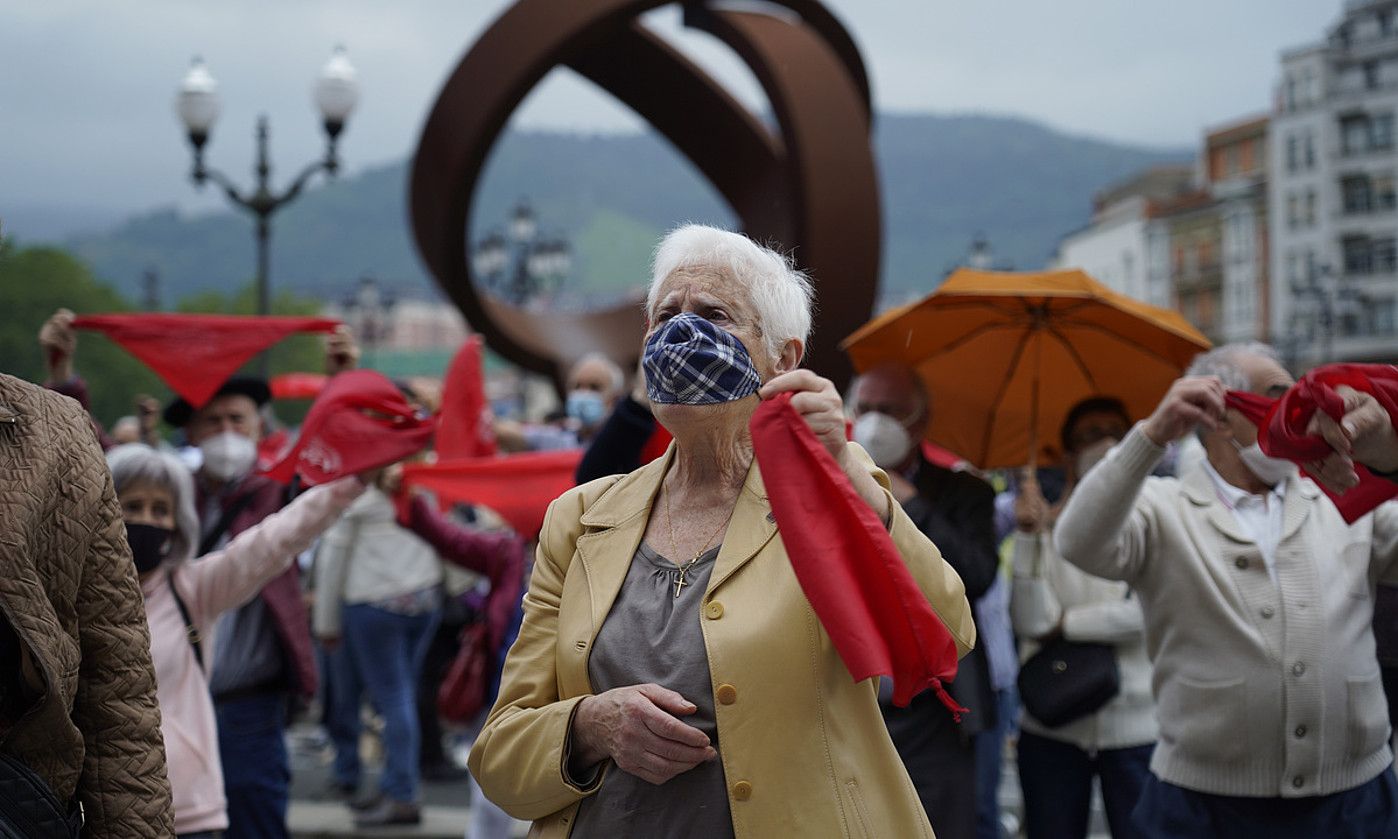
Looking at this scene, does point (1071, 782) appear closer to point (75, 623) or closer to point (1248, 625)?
point (1248, 625)

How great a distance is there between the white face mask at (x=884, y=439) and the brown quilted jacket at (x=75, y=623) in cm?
275

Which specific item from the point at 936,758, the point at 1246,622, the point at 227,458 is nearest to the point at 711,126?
the point at 227,458

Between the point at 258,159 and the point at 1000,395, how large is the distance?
12370mm

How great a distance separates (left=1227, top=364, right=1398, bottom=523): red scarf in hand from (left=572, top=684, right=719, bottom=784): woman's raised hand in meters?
2.00

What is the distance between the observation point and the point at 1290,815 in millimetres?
4180

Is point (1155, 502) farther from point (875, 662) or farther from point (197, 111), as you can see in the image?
point (197, 111)

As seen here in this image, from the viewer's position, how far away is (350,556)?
8.79 m

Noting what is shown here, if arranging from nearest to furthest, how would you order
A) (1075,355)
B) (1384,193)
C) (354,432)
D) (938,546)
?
(938,546) → (354,432) → (1075,355) → (1384,193)

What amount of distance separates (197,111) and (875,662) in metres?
14.8

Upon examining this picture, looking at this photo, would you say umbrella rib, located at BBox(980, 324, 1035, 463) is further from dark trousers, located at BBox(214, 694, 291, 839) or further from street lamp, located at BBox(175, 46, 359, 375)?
street lamp, located at BBox(175, 46, 359, 375)

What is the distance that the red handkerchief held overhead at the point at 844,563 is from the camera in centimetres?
261

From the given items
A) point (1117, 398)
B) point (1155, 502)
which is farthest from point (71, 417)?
point (1117, 398)

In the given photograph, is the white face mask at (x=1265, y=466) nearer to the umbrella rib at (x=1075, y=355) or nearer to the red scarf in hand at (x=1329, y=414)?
the red scarf in hand at (x=1329, y=414)

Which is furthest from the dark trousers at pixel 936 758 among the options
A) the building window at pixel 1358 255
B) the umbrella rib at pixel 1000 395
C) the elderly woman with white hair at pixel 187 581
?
the building window at pixel 1358 255
